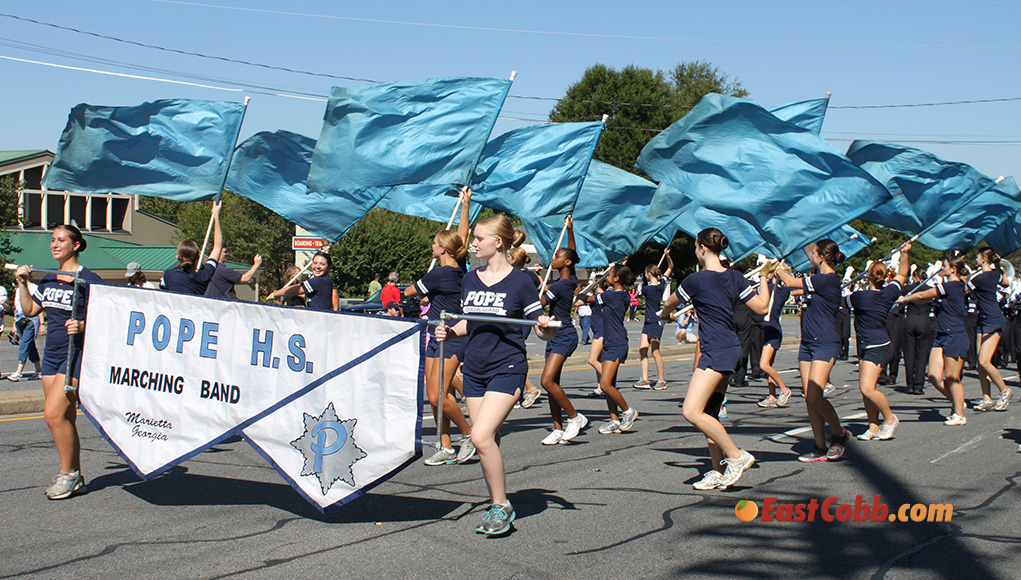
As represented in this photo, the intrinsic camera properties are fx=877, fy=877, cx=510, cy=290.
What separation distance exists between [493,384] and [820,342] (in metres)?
3.73

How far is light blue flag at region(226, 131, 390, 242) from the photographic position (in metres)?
10.5

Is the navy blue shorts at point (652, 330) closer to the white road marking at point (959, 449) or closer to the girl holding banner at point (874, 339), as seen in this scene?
the girl holding banner at point (874, 339)

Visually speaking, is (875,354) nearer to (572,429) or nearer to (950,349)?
(950,349)

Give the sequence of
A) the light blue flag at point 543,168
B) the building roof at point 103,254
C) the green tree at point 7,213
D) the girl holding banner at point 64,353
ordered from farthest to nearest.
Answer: the building roof at point 103,254 < the green tree at point 7,213 < the light blue flag at point 543,168 < the girl holding banner at point 64,353

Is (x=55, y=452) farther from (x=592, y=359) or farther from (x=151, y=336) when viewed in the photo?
(x=592, y=359)

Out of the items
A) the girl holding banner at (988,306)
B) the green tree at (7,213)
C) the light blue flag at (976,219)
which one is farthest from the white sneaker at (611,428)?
the green tree at (7,213)

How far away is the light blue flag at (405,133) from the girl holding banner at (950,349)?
5.31 meters

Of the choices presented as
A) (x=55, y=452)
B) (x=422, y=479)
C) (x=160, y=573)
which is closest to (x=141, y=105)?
(x=55, y=452)

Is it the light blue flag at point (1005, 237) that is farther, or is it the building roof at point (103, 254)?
the building roof at point (103, 254)

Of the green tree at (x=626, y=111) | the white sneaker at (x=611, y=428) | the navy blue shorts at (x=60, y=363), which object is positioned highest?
the green tree at (x=626, y=111)

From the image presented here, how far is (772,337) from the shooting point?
11.8 metres

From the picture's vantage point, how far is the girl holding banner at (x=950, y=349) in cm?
945

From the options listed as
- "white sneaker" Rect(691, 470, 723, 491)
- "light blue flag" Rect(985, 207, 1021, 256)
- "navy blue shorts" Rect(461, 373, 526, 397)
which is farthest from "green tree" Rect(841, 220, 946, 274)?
"navy blue shorts" Rect(461, 373, 526, 397)

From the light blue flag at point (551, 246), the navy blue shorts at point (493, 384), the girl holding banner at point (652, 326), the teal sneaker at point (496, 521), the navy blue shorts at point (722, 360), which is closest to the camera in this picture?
the teal sneaker at point (496, 521)
